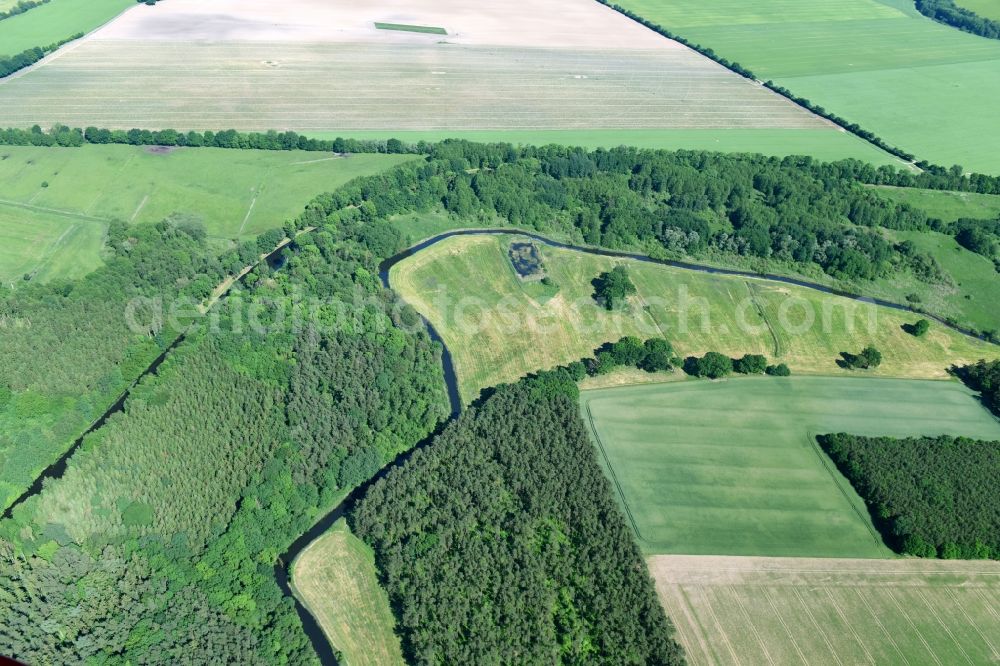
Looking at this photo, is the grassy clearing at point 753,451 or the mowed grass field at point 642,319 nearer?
the grassy clearing at point 753,451

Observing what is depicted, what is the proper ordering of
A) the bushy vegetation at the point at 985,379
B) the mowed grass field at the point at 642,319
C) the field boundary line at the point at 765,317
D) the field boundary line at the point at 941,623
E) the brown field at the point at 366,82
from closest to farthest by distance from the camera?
1. the field boundary line at the point at 941,623
2. the bushy vegetation at the point at 985,379
3. the mowed grass field at the point at 642,319
4. the field boundary line at the point at 765,317
5. the brown field at the point at 366,82

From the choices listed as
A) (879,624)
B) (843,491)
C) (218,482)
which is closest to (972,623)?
(879,624)

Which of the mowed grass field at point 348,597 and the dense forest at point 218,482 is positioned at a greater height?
the dense forest at point 218,482

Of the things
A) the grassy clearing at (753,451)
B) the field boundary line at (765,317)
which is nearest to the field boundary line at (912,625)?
the grassy clearing at (753,451)

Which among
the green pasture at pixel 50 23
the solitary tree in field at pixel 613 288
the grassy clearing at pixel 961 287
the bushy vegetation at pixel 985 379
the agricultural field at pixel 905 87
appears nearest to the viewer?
the bushy vegetation at pixel 985 379

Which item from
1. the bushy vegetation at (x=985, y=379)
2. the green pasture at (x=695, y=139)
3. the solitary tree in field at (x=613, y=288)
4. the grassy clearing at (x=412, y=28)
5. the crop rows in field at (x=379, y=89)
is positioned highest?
the grassy clearing at (x=412, y=28)

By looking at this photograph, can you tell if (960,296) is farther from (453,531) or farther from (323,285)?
(323,285)

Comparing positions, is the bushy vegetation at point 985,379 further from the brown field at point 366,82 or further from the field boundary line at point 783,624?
the brown field at point 366,82
